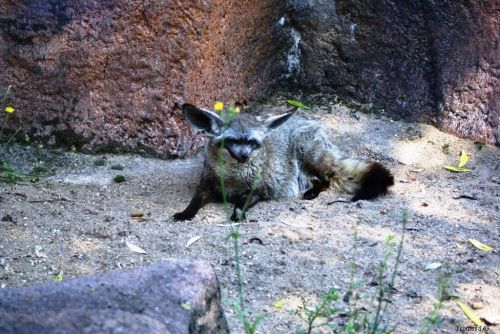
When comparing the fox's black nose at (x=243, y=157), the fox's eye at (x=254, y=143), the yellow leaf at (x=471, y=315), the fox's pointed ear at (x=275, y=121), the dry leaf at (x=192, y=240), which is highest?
the fox's pointed ear at (x=275, y=121)

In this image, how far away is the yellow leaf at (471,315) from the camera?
391 centimetres

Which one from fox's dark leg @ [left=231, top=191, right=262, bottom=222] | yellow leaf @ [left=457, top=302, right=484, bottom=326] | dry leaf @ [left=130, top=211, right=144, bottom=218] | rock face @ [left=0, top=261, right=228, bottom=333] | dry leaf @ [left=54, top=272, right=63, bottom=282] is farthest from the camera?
fox's dark leg @ [left=231, top=191, right=262, bottom=222]

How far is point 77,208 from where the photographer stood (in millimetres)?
5203

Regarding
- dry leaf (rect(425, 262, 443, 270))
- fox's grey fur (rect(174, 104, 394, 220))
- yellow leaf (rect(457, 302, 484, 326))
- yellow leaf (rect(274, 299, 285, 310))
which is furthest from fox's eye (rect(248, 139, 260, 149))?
yellow leaf (rect(457, 302, 484, 326))

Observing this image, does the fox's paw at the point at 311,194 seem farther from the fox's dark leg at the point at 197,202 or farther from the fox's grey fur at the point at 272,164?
the fox's dark leg at the point at 197,202

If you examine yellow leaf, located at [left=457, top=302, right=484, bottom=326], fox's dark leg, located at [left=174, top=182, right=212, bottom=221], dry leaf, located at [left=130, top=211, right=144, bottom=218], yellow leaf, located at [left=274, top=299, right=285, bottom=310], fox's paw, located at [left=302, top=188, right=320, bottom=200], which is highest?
yellow leaf, located at [left=457, top=302, right=484, bottom=326]

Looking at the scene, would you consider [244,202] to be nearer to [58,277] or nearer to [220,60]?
[220,60]

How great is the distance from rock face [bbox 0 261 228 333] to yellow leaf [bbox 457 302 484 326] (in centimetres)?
147

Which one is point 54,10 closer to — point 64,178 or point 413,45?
point 64,178

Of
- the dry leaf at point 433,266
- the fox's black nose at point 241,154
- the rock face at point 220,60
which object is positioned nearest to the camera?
the dry leaf at point 433,266

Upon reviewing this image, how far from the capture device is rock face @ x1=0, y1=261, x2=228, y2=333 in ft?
8.88

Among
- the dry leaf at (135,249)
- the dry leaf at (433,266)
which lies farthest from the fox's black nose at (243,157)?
the dry leaf at (433,266)

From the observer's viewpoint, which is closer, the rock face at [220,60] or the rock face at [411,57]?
the rock face at [220,60]

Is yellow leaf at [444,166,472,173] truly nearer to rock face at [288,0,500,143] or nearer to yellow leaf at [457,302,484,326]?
rock face at [288,0,500,143]
